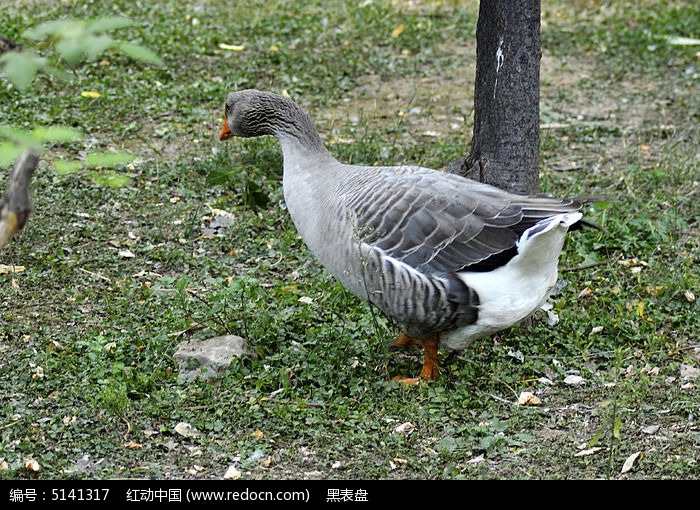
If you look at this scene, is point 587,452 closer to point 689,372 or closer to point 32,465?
point 689,372

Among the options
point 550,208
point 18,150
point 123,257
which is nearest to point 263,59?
point 123,257

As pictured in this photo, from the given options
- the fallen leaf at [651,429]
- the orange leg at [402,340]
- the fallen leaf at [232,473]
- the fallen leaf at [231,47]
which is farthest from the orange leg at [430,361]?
the fallen leaf at [231,47]

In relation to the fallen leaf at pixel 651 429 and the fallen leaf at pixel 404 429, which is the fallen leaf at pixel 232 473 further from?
the fallen leaf at pixel 651 429

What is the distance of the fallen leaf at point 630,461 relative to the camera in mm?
3789

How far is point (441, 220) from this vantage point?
13.7 feet

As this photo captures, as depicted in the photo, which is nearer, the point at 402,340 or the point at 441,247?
the point at 441,247

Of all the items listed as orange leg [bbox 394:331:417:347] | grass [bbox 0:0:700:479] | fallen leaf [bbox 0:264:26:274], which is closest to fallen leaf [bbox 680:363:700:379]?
grass [bbox 0:0:700:479]

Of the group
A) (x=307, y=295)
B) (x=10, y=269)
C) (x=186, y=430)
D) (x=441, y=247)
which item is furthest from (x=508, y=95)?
(x=10, y=269)

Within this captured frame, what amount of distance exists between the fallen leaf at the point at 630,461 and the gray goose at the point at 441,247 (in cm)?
81

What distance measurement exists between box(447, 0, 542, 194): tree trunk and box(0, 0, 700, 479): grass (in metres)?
0.90

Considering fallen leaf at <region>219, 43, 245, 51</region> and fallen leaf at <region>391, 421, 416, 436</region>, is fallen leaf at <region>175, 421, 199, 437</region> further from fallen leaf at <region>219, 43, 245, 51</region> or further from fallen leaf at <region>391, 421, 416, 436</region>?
fallen leaf at <region>219, 43, 245, 51</region>

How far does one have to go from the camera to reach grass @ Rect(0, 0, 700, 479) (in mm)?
3980

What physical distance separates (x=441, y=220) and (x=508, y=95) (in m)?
1.05

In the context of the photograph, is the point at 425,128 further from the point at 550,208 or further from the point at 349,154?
the point at 550,208
